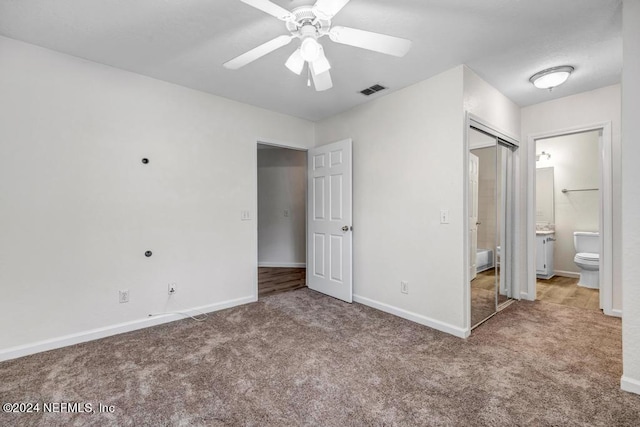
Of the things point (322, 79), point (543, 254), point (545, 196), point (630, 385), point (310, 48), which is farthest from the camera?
point (545, 196)

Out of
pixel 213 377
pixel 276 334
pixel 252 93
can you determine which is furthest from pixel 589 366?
pixel 252 93

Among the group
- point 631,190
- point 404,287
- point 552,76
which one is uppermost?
point 552,76

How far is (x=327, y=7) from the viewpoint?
145cm

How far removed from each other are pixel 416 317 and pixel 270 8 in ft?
9.10

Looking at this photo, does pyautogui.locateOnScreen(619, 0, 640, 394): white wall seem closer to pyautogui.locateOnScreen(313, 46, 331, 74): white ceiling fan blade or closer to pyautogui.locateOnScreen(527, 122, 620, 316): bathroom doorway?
pyautogui.locateOnScreen(313, 46, 331, 74): white ceiling fan blade

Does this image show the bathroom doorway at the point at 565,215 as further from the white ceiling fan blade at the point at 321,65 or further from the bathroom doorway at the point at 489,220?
the white ceiling fan blade at the point at 321,65

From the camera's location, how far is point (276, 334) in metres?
2.57

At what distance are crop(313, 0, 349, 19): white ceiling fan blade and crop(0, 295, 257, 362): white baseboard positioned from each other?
2.88 m

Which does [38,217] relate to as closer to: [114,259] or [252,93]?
[114,259]

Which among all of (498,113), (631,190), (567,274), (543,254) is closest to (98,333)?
(631,190)

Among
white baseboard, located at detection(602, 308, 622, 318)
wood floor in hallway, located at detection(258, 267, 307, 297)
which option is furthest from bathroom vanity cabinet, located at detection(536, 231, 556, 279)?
wood floor in hallway, located at detection(258, 267, 307, 297)

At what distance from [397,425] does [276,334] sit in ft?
4.45

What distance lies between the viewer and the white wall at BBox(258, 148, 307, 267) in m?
5.77

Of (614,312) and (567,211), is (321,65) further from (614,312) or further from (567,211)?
(567,211)
